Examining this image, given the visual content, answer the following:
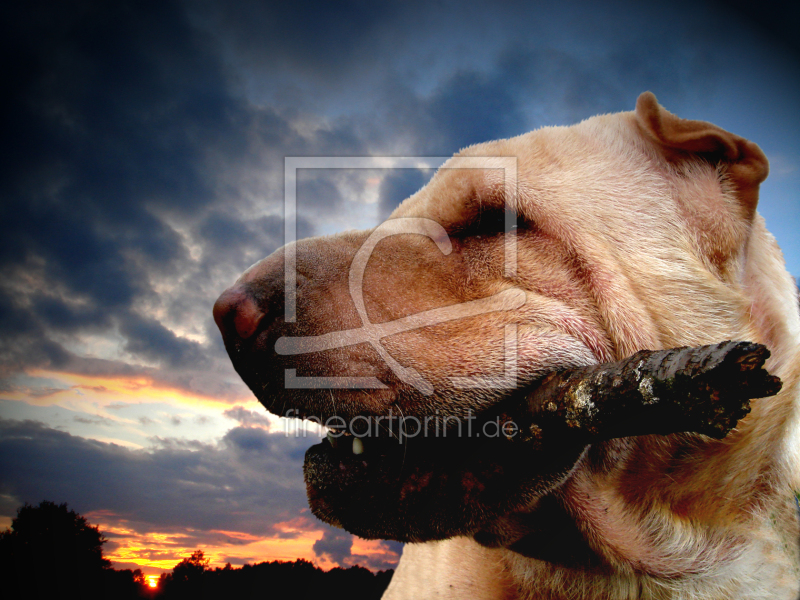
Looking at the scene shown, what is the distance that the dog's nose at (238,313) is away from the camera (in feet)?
5.72

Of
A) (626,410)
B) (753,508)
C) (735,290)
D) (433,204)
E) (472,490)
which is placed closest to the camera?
(626,410)

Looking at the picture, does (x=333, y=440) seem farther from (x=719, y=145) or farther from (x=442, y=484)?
(x=719, y=145)

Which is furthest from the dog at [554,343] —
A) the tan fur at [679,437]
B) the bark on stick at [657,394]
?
the bark on stick at [657,394]

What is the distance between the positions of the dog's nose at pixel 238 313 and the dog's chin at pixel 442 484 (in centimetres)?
63

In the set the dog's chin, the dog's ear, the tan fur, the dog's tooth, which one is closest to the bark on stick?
the dog's chin

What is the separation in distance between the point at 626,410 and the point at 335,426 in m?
0.98

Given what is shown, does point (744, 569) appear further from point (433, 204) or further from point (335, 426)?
point (433, 204)

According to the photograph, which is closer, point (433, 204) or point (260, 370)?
point (260, 370)

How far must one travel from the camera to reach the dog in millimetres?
1764

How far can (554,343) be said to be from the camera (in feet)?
5.94

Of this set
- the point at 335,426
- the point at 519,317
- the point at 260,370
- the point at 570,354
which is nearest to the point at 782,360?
the point at 570,354

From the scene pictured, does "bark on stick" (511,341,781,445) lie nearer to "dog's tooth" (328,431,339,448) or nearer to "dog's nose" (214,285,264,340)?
"dog's tooth" (328,431,339,448)

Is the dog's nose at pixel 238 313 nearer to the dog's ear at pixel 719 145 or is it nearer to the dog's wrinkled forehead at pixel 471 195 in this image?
the dog's wrinkled forehead at pixel 471 195

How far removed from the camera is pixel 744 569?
186cm
